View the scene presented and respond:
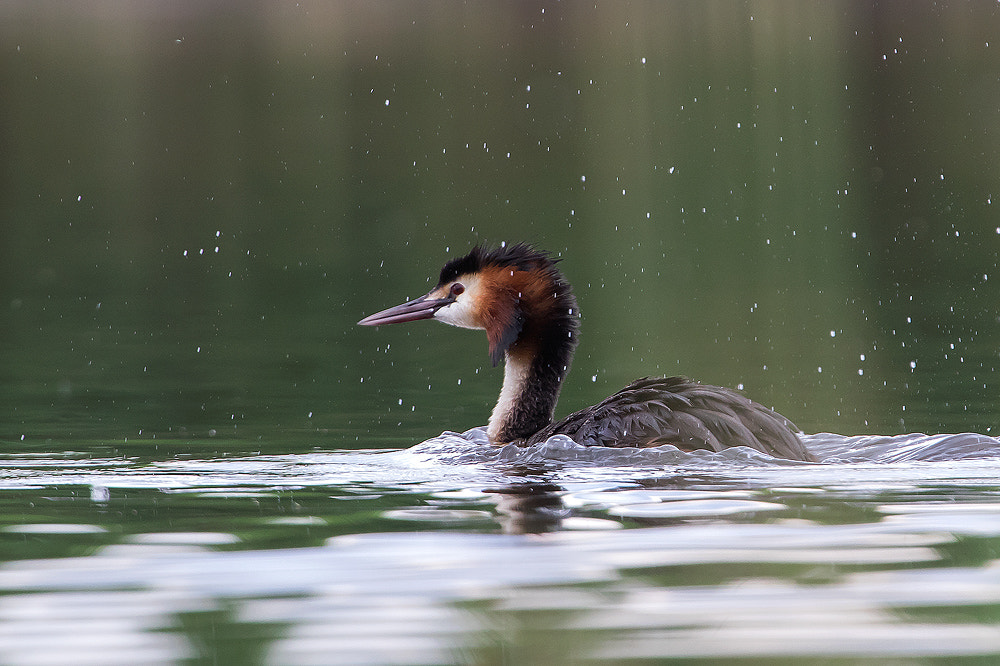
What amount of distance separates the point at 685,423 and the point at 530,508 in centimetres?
149

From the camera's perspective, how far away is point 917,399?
31.0ft

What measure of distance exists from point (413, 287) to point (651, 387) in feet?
26.1

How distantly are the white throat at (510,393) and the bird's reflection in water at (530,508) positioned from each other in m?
1.83

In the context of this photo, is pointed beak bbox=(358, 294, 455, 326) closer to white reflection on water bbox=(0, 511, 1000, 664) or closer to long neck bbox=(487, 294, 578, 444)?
long neck bbox=(487, 294, 578, 444)

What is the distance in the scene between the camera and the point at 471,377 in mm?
10922

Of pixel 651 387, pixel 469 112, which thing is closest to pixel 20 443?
pixel 651 387

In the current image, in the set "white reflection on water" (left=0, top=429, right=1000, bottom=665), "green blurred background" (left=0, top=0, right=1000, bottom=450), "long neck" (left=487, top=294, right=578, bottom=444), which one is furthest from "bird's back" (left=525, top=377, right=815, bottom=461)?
"green blurred background" (left=0, top=0, right=1000, bottom=450)

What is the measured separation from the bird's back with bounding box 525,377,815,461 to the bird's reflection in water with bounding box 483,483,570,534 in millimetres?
864

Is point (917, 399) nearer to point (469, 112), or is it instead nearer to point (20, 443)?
point (20, 443)

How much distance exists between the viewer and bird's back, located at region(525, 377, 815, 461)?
6.92 metres

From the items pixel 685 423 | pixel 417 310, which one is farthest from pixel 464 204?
pixel 685 423

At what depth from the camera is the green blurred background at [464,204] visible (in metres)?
10.3

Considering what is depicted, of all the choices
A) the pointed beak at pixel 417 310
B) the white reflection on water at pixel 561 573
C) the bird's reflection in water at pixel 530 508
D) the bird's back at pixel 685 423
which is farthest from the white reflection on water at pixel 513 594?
the pointed beak at pixel 417 310

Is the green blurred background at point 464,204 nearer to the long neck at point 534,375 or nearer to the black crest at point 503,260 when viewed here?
the long neck at point 534,375
